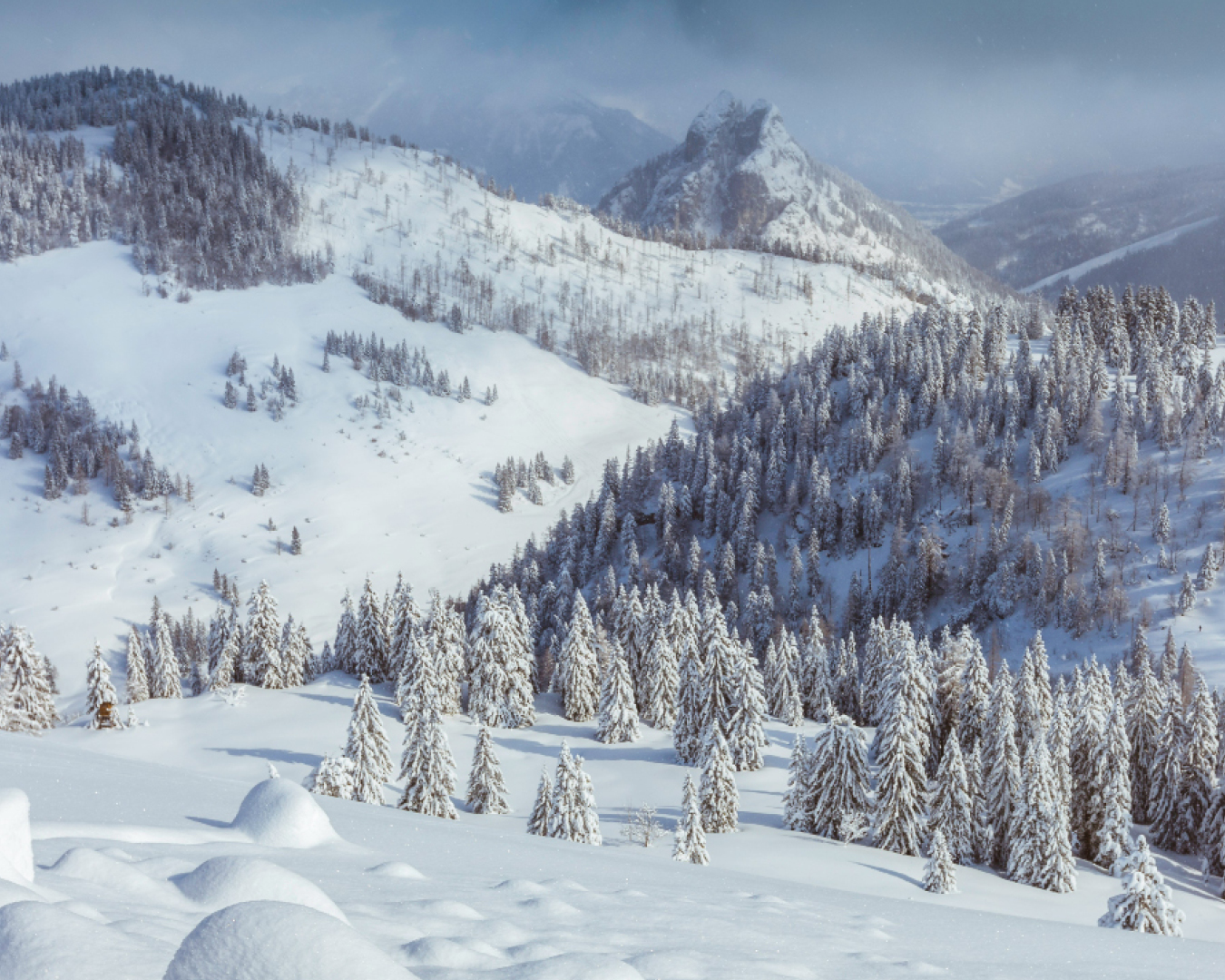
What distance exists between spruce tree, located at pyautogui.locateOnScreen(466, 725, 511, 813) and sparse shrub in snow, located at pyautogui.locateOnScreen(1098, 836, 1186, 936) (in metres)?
30.7

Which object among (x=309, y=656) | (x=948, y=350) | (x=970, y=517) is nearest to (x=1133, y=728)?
(x=970, y=517)

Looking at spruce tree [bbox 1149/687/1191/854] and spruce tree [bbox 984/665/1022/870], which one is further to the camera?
spruce tree [bbox 1149/687/1191/854]

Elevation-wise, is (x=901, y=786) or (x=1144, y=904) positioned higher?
(x=901, y=786)

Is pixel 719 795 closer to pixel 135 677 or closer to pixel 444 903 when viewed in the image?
pixel 444 903

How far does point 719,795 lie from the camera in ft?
141

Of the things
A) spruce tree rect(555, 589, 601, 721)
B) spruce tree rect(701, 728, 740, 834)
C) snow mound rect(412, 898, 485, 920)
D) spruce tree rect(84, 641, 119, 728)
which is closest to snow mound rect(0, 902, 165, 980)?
snow mound rect(412, 898, 485, 920)

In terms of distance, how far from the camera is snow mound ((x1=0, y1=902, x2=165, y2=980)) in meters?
3.31

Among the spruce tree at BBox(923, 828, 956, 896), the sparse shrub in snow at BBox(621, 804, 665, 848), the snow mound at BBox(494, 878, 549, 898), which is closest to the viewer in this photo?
the snow mound at BBox(494, 878, 549, 898)

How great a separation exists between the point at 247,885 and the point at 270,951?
3588mm

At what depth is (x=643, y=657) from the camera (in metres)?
74.8

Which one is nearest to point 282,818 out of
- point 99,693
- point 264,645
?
point 99,693

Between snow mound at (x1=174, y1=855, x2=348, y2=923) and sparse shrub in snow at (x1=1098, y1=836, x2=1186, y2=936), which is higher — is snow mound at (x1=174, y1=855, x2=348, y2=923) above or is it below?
above

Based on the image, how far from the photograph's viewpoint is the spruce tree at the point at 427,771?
40.7 meters

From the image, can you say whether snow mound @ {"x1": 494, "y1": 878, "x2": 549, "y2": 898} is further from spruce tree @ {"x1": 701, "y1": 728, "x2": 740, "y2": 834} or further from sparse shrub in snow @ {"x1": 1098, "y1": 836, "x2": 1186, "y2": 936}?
spruce tree @ {"x1": 701, "y1": 728, "x2": 740, "y2": 834}
